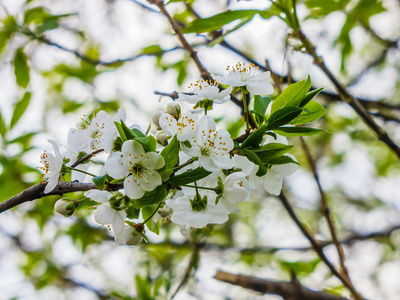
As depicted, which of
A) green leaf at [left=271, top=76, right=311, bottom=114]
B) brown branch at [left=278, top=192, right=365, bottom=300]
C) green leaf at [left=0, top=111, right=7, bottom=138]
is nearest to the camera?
green leaf at [left=271, top=76, right=311, bottom=114]

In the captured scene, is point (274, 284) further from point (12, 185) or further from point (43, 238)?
point (43, 238)

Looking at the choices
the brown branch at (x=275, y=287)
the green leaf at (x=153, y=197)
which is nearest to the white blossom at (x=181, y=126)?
the green leaf at (x=153, y=197)

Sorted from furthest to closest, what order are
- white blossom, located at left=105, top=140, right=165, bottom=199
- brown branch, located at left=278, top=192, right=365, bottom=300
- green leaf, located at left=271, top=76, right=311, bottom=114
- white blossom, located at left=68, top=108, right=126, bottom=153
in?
brown branch, located at left=278, top=192, right=365, bottom=300 → white blossom, located at left=68, top=108, right=126, bottom=153 → green leaf, located at left=271, top=76, right=311, bottom=114 → white blossom, located at left=105, top=140, right=165, bottom=199

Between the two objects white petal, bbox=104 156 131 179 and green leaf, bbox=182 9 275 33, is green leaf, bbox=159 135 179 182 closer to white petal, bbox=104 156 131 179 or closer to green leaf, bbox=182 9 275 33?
white petal, bbox=104 156 131 179

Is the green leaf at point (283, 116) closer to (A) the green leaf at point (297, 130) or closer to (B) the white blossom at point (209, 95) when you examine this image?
(A) the green leaf at point (297, 130)

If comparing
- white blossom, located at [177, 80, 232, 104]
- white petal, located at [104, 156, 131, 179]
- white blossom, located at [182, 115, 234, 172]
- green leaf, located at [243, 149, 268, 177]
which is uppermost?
white blossom, located at [177, 80, 232, 104]

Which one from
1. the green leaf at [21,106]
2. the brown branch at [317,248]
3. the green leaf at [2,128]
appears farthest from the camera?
the green leaf at [2,128]

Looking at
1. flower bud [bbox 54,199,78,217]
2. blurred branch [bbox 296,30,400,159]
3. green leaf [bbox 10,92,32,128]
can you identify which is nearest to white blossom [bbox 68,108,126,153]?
flower bud [bbox 54,199,78,217]

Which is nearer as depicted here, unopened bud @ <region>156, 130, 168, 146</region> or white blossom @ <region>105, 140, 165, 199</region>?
white blossom @ <region>105, 140, 165, 199</region>

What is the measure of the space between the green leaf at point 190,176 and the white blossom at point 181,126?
0.08 m

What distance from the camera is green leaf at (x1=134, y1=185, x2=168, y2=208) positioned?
0.84 metres

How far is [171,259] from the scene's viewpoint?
2787 millimetres

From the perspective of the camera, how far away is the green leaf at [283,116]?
0.83 m

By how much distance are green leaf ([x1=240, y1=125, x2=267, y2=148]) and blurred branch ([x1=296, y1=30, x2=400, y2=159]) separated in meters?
0.70
